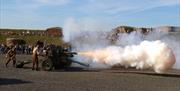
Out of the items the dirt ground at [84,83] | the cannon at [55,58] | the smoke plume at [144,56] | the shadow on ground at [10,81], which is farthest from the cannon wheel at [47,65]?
the shadow on ground at [10,81]

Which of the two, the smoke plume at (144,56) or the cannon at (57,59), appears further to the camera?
the cannon at (57,59)

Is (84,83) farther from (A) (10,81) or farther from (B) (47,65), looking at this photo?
(B) (47,65)

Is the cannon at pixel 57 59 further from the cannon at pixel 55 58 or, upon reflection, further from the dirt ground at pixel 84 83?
the dirt ground at pixel 84 83

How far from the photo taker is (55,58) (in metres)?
27.7

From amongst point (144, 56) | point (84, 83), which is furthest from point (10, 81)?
point (144, 56)

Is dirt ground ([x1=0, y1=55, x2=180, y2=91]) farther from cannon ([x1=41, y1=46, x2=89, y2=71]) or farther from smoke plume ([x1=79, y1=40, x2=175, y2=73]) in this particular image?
cannon ([x1=41, y1=46, x2=89, y2=71])

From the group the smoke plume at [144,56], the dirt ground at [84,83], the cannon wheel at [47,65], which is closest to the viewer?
the dirt ground at [84,83]

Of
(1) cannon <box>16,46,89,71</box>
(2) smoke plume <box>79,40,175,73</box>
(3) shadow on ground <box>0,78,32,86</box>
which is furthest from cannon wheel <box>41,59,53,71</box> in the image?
(3) shadow on ground <box>0,78,32,86</box>

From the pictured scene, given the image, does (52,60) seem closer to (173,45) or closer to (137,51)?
(137,51)

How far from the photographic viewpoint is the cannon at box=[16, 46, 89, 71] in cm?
2728

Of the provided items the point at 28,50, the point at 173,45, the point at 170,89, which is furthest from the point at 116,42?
the point at 28,50

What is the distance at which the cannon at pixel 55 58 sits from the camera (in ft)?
89.5

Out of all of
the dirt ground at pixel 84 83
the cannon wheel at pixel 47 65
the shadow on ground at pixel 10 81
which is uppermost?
the cannon wheel at pixel 47 65

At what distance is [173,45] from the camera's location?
3039 centimetres
